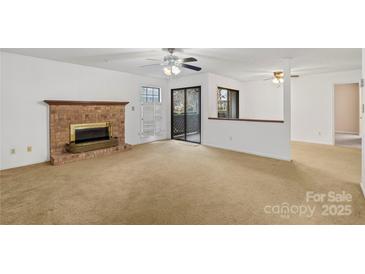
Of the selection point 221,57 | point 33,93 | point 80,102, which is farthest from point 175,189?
point 33,93

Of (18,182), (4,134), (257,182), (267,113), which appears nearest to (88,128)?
(4,134)

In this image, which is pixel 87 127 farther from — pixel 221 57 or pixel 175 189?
pixel 221 57

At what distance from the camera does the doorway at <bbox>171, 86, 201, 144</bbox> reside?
22.4ft

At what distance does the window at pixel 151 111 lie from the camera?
267 inches

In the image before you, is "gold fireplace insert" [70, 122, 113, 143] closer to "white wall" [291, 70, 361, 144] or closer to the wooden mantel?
the wooden mantel

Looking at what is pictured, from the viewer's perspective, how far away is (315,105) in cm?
655

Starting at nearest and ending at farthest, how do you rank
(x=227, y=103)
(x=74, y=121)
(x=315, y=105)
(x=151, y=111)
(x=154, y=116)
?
(x=74, y=121)
(x=315, y=105)
(x=151, y=111)
(x=154, y=116)
(x=227, y=103)

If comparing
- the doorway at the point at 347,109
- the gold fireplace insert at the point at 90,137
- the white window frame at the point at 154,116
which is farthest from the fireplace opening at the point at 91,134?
the doorway at the point at 347,109

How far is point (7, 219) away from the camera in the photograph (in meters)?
2.22

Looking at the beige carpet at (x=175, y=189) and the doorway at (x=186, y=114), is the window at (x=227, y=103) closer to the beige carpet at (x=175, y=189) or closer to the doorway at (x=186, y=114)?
the doorway at (x=186, y=114)

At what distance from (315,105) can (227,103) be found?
2732 mm

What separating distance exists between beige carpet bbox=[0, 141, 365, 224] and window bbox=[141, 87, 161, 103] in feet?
8.48

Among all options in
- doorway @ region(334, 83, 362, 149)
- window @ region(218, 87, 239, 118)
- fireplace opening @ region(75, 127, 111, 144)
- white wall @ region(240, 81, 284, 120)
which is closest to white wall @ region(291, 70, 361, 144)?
white wall @ region(240, 81, 284, 120)

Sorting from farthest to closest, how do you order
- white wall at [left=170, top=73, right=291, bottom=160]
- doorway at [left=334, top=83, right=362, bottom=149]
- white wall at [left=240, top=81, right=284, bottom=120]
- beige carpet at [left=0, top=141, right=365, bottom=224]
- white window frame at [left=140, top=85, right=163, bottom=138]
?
1. doorway at [left=334, top=83, right=362, bottom=149]
2. white wall at [left=240, top=81, right=284, bottom=120]
3. white window frame at [left=140, top=85, right=163, bottom=138]
4. white wall at [left=170, top=73, right=291, bottom=160]
5. beige carpet at [left=0, top=141, right=365, bottom=224]
